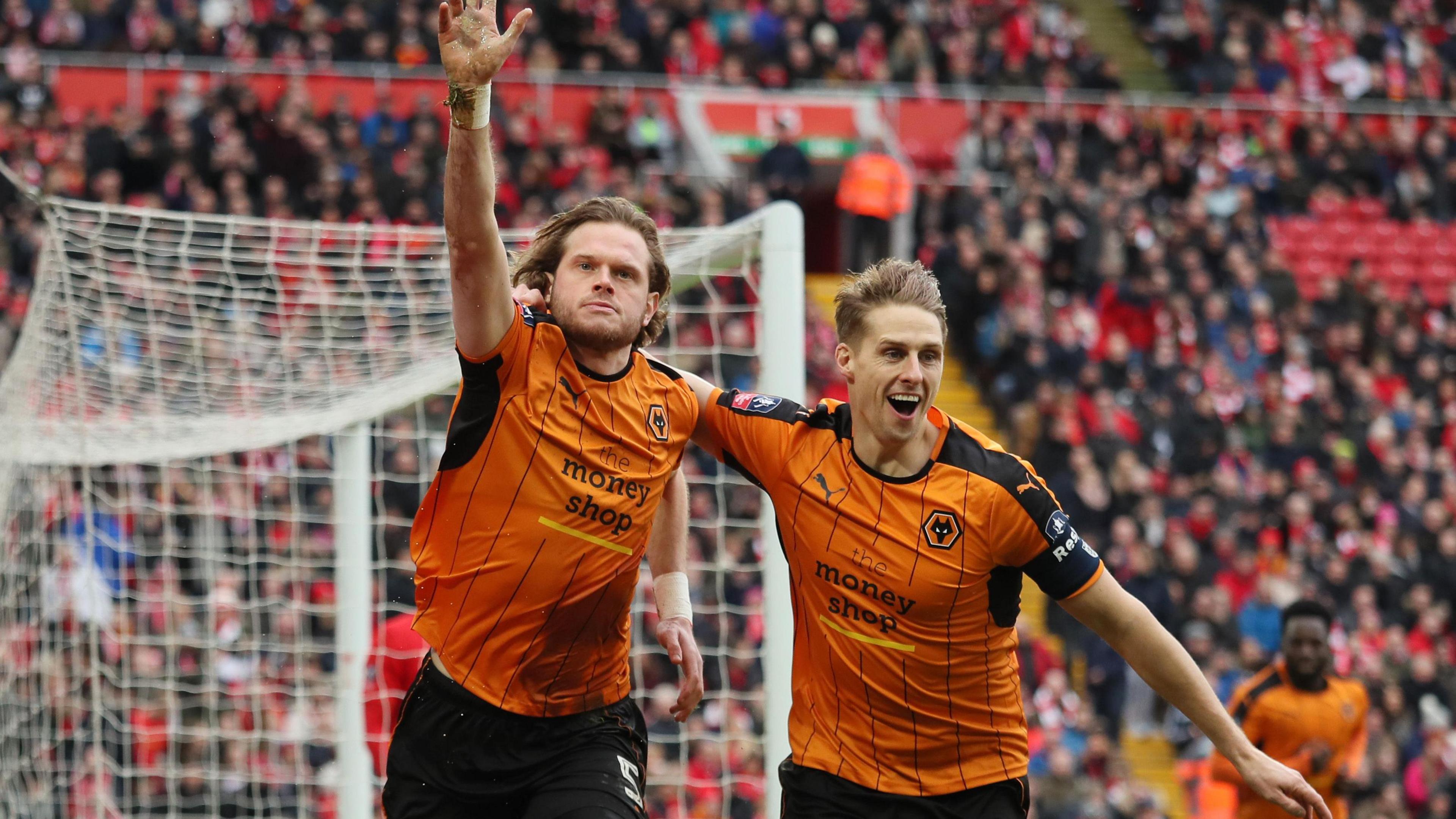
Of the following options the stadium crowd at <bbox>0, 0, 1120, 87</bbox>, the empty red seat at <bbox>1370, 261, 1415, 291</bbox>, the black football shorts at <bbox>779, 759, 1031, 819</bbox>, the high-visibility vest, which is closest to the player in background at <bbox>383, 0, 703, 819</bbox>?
the black football shorts at <bbox>779, 759, 1031, 819</bbox>

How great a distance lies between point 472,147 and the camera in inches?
163

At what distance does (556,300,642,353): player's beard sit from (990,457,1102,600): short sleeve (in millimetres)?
1127

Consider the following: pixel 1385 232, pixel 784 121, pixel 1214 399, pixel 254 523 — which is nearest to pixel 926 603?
pixel 254 523

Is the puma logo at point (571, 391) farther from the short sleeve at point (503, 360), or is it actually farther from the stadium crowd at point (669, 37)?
the stadium crowd at point (669, 37)

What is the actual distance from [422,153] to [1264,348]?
9.29 metres

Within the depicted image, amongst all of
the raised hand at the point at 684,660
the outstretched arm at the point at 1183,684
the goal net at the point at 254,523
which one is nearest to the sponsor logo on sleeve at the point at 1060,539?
the outstretched arm at the point at 1183,684

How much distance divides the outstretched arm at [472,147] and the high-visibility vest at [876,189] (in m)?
14.6

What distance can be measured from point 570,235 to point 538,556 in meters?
0.91

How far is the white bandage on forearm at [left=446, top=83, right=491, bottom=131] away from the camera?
4086mm

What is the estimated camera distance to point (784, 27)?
21172mm

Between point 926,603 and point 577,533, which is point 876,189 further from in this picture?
point 577,533

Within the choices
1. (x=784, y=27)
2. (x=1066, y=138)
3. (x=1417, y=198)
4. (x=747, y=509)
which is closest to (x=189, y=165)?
(x=747, y=509)

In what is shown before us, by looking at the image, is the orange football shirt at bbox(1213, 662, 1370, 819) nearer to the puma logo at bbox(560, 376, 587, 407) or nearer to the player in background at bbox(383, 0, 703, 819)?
the player in background at bbox(383, 0, 703, 819)

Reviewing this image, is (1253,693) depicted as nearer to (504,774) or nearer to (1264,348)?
(504,774)
